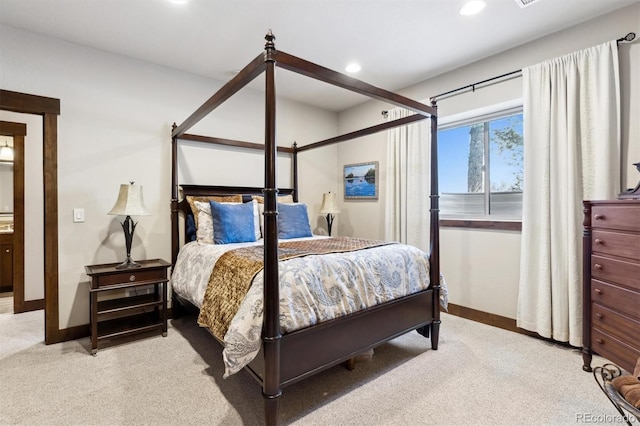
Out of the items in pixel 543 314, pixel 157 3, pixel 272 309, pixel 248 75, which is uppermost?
pixel 157 3

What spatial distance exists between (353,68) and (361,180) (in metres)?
1.52

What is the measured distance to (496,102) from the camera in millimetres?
2941

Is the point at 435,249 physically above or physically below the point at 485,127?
below

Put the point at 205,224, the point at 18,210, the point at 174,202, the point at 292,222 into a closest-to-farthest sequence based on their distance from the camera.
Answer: the point at 205,224 < the point at 174,202 < the point at 292,222 < the point at 18,210

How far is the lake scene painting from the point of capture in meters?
4.15

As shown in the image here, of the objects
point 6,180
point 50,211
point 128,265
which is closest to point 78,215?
point 50,211

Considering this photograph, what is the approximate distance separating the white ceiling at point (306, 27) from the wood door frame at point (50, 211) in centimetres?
66

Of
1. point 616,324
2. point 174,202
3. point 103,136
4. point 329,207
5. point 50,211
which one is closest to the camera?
point 616,324

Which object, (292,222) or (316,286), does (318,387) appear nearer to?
(316,286)

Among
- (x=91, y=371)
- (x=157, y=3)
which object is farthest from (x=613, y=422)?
(x=157, y=3)

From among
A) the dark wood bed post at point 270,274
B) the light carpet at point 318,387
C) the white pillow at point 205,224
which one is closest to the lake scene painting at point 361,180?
the white pillow at point 205,224

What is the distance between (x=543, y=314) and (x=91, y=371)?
11.4ft

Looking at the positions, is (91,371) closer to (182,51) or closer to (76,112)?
(76,112)

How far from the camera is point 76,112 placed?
2758mm
